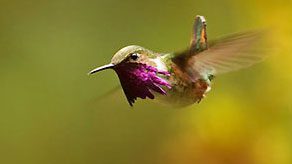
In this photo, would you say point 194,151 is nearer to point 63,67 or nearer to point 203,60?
point 63,67

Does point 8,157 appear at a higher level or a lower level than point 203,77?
lower

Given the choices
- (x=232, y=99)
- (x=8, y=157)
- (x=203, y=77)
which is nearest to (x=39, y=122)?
(x=8, y=157)

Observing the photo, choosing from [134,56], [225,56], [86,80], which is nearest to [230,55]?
[225,56]

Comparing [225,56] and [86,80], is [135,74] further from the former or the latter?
[86,80]

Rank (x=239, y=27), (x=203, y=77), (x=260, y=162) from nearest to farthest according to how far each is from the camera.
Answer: (x=203, y=77) → (x=260, y=162) → (x=239, y=27)

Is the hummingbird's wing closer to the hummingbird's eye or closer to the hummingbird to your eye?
the hummingbird

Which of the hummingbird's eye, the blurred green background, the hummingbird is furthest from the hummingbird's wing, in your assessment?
the blurred green background

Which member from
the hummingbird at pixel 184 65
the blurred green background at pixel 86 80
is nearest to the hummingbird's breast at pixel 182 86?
the hummingbird at pixel 184 65
